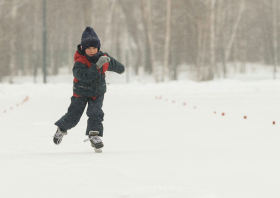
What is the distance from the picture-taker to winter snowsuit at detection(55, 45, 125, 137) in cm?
570

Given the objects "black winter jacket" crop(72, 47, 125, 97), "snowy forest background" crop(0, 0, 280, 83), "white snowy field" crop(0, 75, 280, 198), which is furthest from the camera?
"snowy forest background" crop(0, 0, 280, 83)

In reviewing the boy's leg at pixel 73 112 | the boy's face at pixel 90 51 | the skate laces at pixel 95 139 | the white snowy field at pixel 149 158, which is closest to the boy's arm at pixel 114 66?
the boy's face at pixel 90 51

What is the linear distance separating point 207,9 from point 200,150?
69.9 feet

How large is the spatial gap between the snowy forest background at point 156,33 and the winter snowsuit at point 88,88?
66.2ft

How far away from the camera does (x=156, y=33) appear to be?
40.6m

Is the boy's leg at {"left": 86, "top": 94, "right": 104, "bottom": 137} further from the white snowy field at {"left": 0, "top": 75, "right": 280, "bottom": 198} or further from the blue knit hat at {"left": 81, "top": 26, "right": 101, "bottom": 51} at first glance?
the blue knit hat at {"left": 81, "top": 26, "right": 101, "bottom": 51}

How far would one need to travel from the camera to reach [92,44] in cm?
590

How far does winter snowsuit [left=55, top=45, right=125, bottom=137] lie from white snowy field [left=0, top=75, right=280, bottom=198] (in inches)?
17.4

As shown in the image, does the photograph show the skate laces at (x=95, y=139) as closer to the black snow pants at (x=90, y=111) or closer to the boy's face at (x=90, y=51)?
the black snow pants at (x=90, y=111)

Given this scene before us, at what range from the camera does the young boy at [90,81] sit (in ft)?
18.7

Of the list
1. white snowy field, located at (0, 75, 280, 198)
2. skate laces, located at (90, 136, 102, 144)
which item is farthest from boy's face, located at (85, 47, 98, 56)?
white snowy field, located at (0, 75, 280, 198)

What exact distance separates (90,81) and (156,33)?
3514cm

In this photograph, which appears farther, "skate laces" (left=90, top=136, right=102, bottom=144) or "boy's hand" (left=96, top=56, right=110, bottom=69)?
"skate laces" (left=90, top=136, right=102, bottom=144)

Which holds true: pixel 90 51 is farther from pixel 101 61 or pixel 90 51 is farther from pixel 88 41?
pixel 101 61
